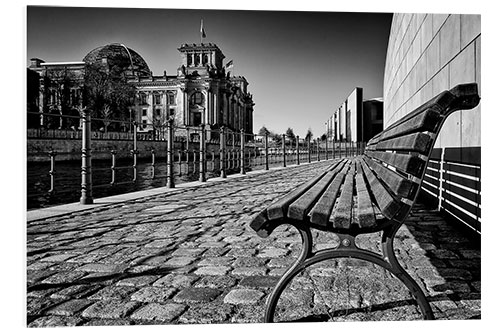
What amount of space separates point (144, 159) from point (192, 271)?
36136 millimetres

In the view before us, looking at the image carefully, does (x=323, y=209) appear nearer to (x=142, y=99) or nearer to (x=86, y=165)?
(x=86, y=165)

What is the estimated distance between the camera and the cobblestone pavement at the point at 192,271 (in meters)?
2.10

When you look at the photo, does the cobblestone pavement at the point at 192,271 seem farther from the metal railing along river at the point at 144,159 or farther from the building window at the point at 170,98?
the building window at the point at 170,98

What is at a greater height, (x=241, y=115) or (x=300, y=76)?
(x=241, y=115)

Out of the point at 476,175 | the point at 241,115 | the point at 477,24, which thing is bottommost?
the point at 476,175

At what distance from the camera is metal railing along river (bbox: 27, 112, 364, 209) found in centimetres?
589

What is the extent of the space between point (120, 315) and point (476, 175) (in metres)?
2.59

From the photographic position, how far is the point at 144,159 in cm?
3791

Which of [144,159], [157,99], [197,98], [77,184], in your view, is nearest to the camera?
[77,184]

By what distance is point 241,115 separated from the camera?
8369 cm

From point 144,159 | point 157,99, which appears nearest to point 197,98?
point 157,99

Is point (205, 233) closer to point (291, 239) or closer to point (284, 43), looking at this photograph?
point (291, 239)

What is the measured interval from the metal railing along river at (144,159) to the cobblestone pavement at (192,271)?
1040 millimetres
